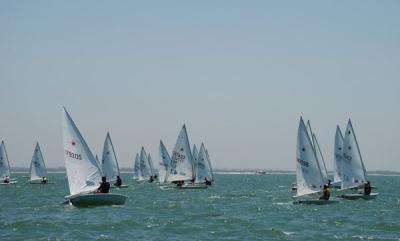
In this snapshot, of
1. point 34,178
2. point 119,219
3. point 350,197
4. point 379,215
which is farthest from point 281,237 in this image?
point 34,178

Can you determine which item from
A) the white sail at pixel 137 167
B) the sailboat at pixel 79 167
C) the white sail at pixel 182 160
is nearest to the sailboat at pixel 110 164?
the white sail at pixel 182 160

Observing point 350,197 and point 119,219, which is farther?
point 350,197

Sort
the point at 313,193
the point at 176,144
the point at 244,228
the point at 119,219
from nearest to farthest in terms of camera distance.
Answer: the point at 244,228, the point at 119,219, the point at 313,193, the point at 176,144

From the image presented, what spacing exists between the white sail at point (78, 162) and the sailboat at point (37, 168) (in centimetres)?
5867

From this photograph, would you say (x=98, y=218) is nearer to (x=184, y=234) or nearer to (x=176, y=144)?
(x=184, y=234)

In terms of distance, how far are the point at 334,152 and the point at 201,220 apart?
107 feet

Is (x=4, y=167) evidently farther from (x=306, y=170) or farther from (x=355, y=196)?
(x=306, y=170)

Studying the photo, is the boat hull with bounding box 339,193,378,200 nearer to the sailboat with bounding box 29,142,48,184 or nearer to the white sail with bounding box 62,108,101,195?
the white sail with bounding box 62,108,101,195

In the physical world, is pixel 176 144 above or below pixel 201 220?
above

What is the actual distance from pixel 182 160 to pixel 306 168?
2870 centimetres

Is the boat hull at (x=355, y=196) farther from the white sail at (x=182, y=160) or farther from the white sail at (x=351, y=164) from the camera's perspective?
the white sail at (x=182, y=160)

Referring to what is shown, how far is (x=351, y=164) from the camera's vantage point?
61.4m

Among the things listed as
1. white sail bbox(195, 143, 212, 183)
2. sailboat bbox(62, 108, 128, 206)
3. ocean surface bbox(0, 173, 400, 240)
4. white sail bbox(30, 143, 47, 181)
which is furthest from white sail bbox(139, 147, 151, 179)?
sailboat bbox(62, 108, 128, 206)

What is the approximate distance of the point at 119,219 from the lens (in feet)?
128
